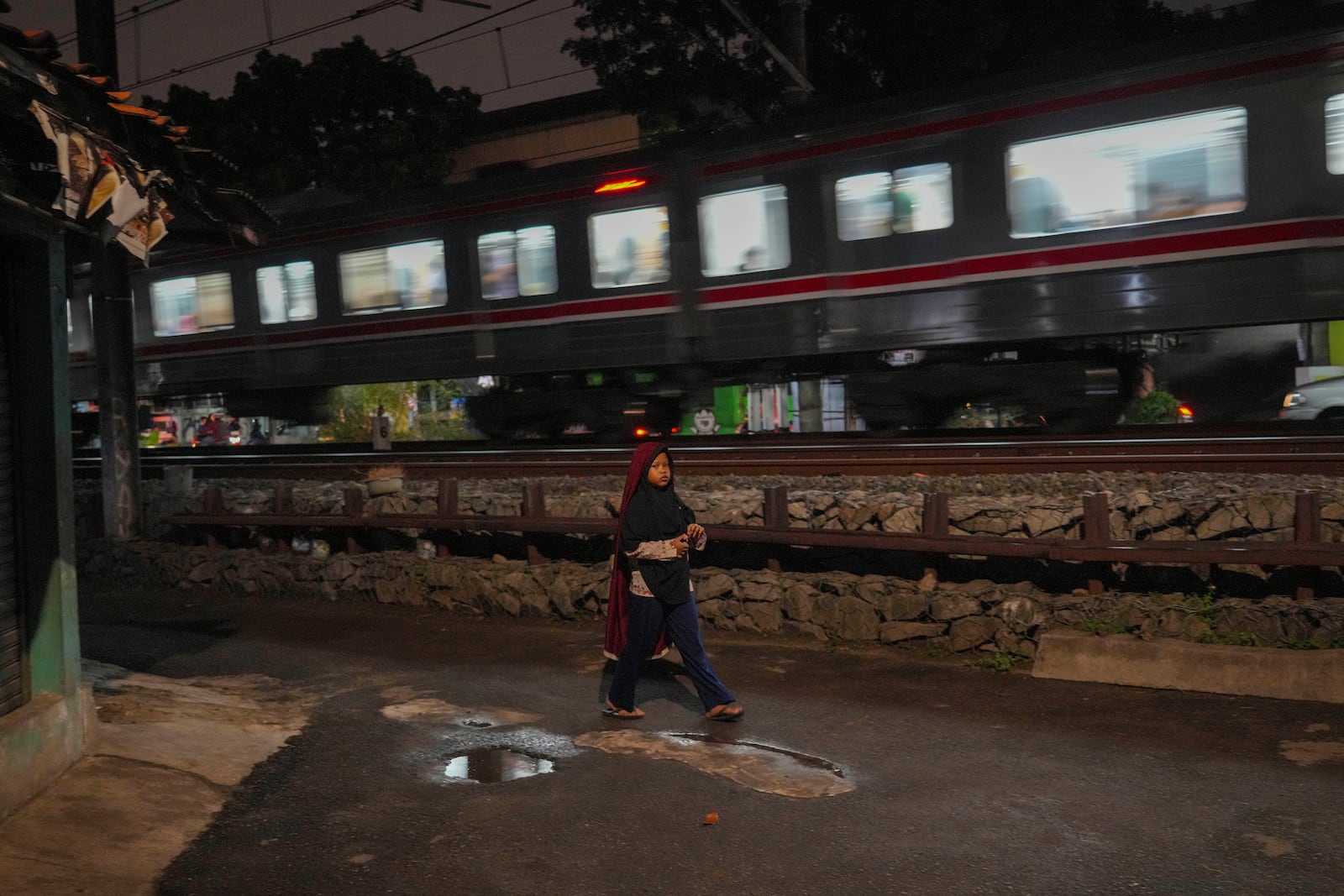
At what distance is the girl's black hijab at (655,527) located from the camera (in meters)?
5.94

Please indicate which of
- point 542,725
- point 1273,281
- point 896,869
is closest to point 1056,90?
point 1273,281

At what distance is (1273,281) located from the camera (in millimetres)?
9930

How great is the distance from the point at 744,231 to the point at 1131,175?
411 cm

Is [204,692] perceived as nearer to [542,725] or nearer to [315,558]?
[542,725]

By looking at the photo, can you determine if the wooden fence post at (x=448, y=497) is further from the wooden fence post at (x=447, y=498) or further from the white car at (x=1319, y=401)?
the white car at (x=1319, y=401)

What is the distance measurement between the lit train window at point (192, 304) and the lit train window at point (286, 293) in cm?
72

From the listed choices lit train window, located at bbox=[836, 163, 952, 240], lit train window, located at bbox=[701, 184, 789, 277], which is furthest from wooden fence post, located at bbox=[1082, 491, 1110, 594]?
lit train window, located at bbox=[701, 184, 789, 277]

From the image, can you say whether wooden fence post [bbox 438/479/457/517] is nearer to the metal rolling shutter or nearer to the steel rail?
the steel rail

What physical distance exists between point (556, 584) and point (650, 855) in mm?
4400

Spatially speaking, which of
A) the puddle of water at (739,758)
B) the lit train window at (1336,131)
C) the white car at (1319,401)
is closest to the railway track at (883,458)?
the lit train window at (1336,131)

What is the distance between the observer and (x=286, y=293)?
16906mm

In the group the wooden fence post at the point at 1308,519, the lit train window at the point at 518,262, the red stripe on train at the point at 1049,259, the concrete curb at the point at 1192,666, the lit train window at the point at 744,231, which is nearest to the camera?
the concrete curb at the point at 1192,666

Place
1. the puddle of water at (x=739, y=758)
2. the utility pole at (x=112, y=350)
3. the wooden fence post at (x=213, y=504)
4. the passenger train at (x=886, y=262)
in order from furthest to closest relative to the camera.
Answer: the wooden fence post at (x=213, y=504) < the utility pole at (x=112, y=350) < the passenger train at (x=886, y=262) < the puddle of water at (x=739, y=758)

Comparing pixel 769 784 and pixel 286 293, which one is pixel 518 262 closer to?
pixel 286 293
